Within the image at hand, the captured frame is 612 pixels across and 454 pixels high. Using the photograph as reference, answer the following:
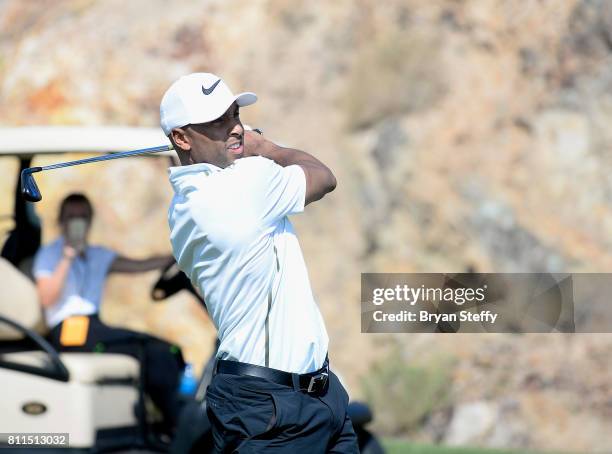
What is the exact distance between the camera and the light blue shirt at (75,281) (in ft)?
18.2

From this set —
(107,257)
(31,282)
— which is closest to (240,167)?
(31,282)

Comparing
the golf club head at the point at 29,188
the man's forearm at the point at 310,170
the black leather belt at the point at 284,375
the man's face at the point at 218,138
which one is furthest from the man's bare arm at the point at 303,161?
the golf club head at the point at 29,188

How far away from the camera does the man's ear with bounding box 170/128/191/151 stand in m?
3.13

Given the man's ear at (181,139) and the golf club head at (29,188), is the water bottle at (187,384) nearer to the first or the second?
the golf club head at (29,188)

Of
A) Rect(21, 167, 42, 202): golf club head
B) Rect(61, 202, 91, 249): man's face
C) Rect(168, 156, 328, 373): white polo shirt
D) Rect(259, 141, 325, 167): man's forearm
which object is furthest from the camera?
Rect(61, 202, 91, 249): man's face

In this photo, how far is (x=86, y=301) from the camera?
5.65 m

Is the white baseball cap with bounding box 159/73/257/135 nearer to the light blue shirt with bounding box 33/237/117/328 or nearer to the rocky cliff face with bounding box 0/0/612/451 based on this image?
the light blue shirt with bounding box 33/237/117/328

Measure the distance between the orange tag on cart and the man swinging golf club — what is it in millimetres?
2381

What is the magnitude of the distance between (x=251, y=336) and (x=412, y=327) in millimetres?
8632

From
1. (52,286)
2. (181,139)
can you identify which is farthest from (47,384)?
(181,139)

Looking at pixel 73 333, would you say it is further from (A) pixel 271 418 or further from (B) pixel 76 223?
(A) pixel 271 418

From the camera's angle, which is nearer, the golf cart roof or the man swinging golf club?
the man swinging golf club

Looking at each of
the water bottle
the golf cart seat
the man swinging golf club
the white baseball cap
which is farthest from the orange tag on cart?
the white baseball cap

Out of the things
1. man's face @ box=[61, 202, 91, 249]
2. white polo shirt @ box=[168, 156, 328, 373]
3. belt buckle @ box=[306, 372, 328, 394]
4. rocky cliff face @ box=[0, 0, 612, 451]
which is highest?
rocky cliff face @ box=[0, 0, 612, 451]
